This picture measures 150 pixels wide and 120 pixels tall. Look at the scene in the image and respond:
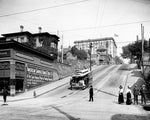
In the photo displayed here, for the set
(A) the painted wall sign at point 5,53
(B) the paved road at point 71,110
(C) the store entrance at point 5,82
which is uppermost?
(A) the painted wall sign at point 5,53

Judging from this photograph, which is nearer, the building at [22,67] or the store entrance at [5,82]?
the building at [22,67]

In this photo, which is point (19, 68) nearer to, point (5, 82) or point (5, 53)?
point (5, 82)

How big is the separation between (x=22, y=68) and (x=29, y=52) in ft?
13.5

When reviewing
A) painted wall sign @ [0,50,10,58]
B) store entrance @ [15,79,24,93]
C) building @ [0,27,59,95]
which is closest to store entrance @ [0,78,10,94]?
building @ [0,27,59,95]

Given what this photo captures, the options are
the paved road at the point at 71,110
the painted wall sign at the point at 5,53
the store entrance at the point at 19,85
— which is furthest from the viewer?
the store entrance at the point at 19,85

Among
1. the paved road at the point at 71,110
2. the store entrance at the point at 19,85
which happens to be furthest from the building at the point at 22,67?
the paved road at the point at 71,110

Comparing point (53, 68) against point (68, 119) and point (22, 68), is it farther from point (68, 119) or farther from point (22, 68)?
point (68, 119)

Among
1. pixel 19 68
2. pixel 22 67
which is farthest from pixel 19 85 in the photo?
pixel 22 67

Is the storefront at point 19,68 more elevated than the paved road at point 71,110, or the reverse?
the storefront at point 19,68

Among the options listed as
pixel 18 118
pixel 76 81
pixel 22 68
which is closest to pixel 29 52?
pixel 22 68

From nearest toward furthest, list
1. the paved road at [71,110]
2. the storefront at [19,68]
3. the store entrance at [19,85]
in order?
the paved road at [71,110], the storefront at [19,68], the store entrance at [19,85]

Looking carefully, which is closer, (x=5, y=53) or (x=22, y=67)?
(x=5, y=53)

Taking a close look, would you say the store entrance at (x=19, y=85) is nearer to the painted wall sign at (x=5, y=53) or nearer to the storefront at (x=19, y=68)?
the storefront at (x=19, y=68)

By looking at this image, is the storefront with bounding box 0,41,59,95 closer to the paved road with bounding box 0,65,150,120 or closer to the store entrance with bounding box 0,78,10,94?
the store entrance with bounding box 0,78,10,94
